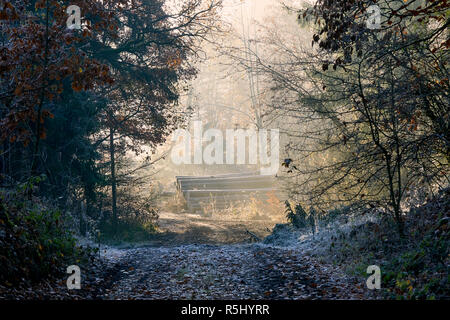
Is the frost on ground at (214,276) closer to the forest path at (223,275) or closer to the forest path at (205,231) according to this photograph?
the forest path at (223,275)

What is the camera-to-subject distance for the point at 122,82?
1491 cm

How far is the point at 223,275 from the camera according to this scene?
8133 mm

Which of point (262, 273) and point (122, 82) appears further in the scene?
point (122, 82)

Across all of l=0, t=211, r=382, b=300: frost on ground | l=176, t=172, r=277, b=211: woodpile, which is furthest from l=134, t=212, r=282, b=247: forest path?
l=176, t=172, r=277, b=211: woodpile

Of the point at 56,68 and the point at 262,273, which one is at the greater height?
the point at 56,68

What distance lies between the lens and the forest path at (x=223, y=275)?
6.71m

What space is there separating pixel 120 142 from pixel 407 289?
1275 cm

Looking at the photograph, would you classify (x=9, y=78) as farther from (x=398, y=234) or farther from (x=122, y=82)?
(x=398, y=234)

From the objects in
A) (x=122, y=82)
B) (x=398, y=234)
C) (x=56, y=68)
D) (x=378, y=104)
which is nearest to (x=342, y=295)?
(x=398, y=234)

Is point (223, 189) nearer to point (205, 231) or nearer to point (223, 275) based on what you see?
point (205, 231)

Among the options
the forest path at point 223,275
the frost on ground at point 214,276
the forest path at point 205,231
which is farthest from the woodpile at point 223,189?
the forest path at point 223,275

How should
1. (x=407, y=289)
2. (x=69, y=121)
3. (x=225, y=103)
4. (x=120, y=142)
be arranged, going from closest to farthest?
1. (x=407, y=289)
2. (x=69, y=121)
3. (x=120, y=142)
4. (x=225, y=103)

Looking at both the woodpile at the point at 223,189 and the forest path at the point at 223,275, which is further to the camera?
the woodpile at the point at 223,189

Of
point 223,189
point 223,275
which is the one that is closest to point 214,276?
point 223,275
